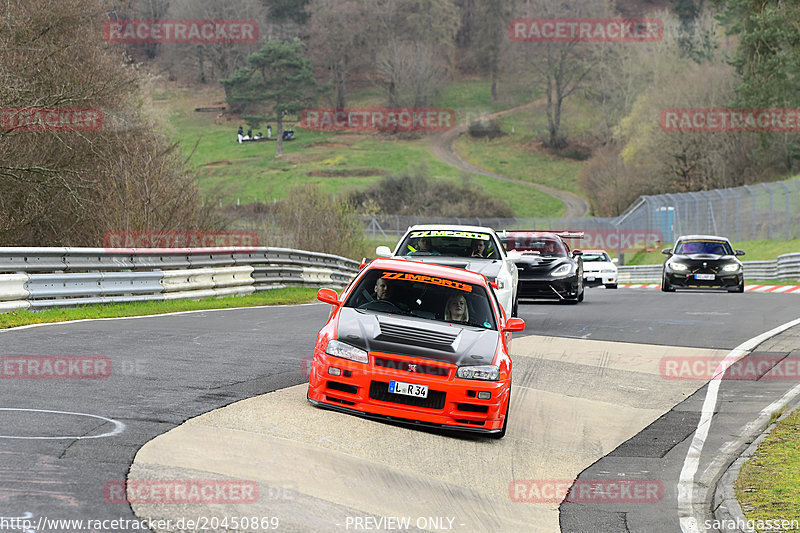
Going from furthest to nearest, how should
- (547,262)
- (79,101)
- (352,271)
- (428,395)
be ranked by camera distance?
(352,271) → (79,101) → (547,262) → (428,395)

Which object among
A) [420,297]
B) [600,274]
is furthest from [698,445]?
[600,274]

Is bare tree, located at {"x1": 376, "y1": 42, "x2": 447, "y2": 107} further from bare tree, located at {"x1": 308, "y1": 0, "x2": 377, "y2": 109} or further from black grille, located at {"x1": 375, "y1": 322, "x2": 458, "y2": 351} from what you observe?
black grille, located at {"x1": 375, "y1": 322, "x2": 458, "y2": 351}

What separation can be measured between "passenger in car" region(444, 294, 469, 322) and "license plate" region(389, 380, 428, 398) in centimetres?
151

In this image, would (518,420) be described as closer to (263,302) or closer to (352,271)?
(263,302)

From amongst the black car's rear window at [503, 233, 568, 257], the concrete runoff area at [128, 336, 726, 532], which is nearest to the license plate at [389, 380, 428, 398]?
the concrete runoff area at [128, 336, 726, 532]

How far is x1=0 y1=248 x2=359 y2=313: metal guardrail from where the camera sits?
1628cm

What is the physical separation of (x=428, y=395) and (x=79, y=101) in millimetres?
19483

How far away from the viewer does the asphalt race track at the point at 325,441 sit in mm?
6211

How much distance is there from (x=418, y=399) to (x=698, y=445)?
8.97ft

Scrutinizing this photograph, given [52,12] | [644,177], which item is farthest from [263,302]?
[644,177]

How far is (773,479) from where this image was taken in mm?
7801

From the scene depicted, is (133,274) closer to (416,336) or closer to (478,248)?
(478,248)

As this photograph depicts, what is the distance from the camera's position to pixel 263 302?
23.4 metres

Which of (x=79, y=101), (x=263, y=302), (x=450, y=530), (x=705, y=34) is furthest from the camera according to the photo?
(x=705, y=34)
